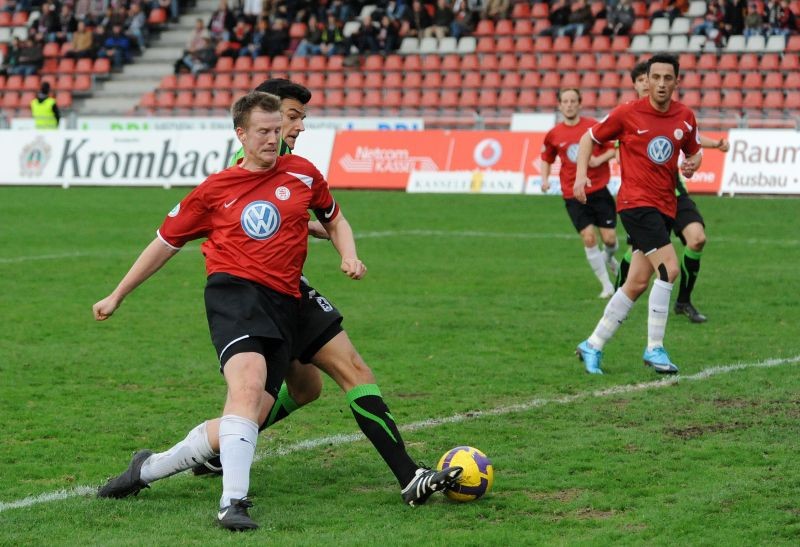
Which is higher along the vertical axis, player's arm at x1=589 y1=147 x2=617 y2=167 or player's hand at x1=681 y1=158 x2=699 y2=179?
player's hand at x1=681 y1=158 x2=699 y2=179

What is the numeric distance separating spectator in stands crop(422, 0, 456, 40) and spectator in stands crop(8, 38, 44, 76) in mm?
11341

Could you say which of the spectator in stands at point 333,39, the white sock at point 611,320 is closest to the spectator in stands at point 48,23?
the spectator in stands at point 333,39

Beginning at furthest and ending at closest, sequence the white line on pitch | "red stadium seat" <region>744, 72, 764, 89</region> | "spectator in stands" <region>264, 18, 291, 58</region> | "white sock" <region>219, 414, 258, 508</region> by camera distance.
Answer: "spectator in stands" <region>264, 18, 291, 58</region> → "red stadium seat" <region>744, 72, 764, 89</region> → the white line on pitch → "white sock" <region>219, 414, 258, 508</region>

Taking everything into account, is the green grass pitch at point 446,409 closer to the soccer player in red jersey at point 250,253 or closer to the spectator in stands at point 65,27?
the soccer player in red jersey at point 250,253

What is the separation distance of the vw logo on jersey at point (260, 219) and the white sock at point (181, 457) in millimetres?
876

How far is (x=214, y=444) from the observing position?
5770mm

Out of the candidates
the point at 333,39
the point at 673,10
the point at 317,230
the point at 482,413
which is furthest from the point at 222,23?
the point at 317,230

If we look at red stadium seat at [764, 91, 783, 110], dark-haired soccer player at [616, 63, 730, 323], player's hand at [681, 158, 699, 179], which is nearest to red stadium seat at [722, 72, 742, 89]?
red stadium seat at [764, 91, 783, 110]

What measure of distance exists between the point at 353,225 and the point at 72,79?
19822 mm

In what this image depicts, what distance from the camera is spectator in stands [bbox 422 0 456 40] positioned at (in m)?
33.2

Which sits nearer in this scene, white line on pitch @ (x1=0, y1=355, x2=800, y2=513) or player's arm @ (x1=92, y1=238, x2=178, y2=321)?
player's arm @ (x1=92, y1=238, x2=178, y2=321)

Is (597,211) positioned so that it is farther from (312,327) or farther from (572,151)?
(312,327)

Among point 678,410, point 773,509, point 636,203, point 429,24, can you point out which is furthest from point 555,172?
point 773,509

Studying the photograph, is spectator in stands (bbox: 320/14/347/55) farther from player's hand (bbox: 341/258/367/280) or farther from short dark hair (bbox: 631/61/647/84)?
player's hand (bbox: 341/258/367/280)
